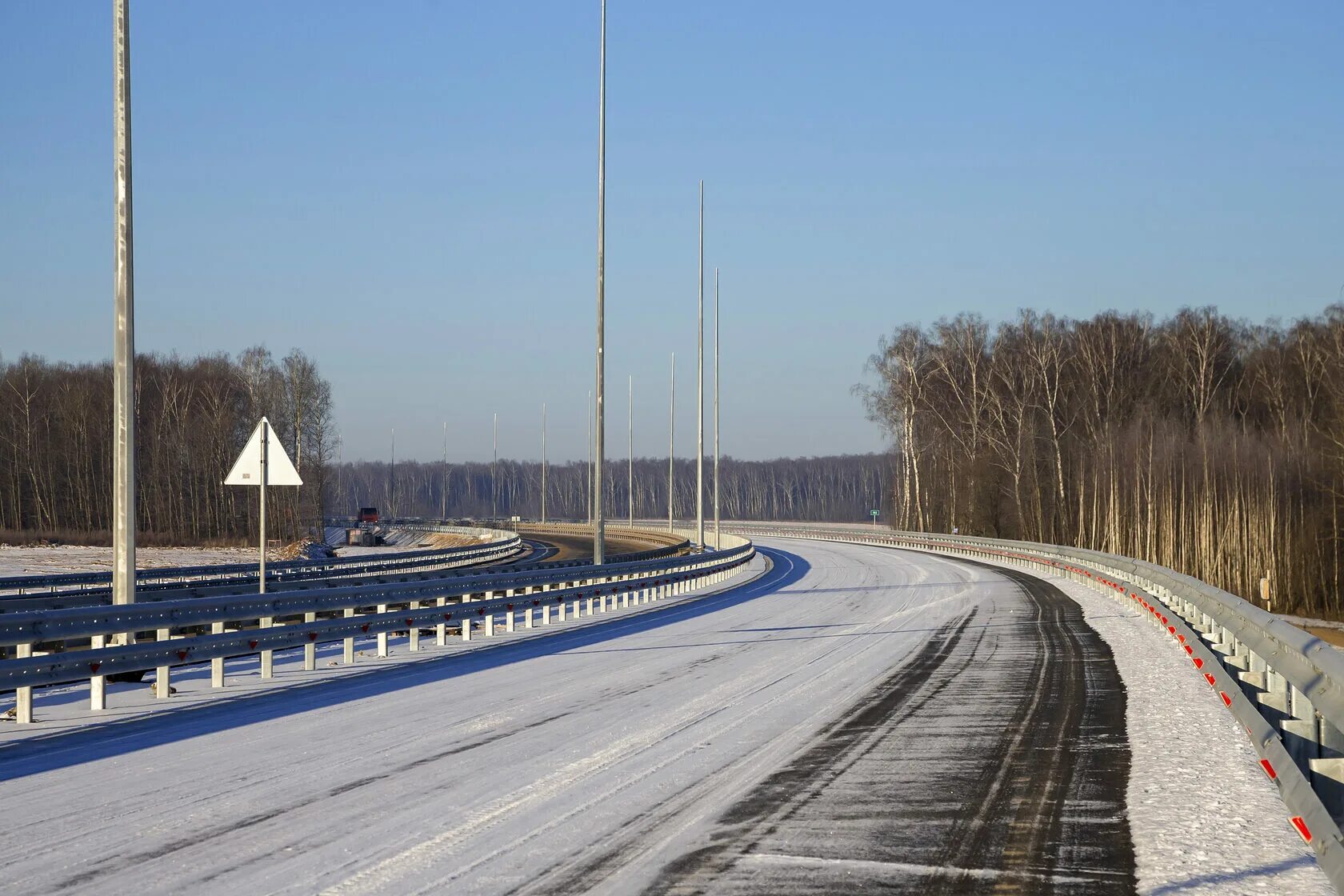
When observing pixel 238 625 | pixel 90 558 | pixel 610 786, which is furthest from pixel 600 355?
pixel 90 558

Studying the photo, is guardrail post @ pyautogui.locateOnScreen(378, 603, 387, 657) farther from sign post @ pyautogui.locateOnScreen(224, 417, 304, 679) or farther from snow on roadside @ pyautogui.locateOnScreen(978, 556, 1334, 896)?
snow on roadside @ pyautogui.locateOnScreen(978, 556, 1334, 896)

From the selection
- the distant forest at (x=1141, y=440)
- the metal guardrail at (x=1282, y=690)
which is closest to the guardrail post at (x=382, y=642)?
the metal guardrail at (x=1282, y=690)

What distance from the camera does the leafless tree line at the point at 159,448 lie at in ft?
328

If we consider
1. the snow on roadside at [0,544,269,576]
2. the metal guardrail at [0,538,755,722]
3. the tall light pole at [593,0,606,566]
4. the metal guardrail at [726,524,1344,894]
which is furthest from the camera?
the snow on roadside at [0,544,269,576]

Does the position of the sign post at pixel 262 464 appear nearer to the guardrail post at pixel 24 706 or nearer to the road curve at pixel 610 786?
the road curve at pixel 610 786

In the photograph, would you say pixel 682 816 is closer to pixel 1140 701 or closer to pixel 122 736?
pixel 122 736

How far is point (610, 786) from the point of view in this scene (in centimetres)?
893

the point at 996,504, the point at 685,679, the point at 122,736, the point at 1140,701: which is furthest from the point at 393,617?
the point at 996,504

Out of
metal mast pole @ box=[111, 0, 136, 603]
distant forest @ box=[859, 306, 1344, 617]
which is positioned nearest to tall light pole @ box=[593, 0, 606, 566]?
metal mast pole @ box=[111, 0, 136, 603]

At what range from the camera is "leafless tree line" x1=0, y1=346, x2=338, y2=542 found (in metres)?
99.9

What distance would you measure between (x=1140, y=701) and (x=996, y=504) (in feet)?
232

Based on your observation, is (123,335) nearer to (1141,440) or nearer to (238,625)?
(238,625)

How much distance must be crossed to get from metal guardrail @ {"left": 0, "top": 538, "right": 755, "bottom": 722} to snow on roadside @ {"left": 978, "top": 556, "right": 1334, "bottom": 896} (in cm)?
918

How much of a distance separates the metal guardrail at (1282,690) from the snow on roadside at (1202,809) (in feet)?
0.46
